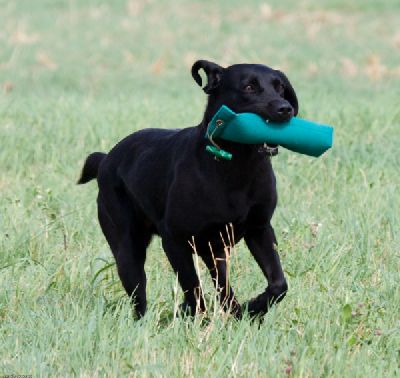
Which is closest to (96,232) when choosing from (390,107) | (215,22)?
(390,107)

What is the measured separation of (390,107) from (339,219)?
12.2 feet

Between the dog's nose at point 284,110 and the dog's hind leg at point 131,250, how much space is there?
1.13 m

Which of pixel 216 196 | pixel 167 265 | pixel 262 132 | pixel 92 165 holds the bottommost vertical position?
pixel 167 265

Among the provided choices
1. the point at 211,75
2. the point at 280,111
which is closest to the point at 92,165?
the point at 211,75

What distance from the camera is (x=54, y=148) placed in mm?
8438

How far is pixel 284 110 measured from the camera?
4.46 metres

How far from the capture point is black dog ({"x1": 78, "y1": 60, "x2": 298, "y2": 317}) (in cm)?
456

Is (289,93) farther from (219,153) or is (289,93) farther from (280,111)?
(219,153)

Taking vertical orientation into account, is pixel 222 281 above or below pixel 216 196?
below

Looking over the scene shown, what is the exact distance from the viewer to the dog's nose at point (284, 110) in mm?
4461

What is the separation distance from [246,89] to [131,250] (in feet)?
3.50

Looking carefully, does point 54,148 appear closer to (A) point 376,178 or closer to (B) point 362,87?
(A) point 376,178

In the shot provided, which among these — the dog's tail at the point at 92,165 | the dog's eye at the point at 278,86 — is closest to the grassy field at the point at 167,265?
the dog's tail at the point at 92,165

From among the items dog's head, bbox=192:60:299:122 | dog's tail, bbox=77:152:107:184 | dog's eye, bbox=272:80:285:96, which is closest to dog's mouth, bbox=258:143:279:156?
dog's head, bbox=192:60:299:122
